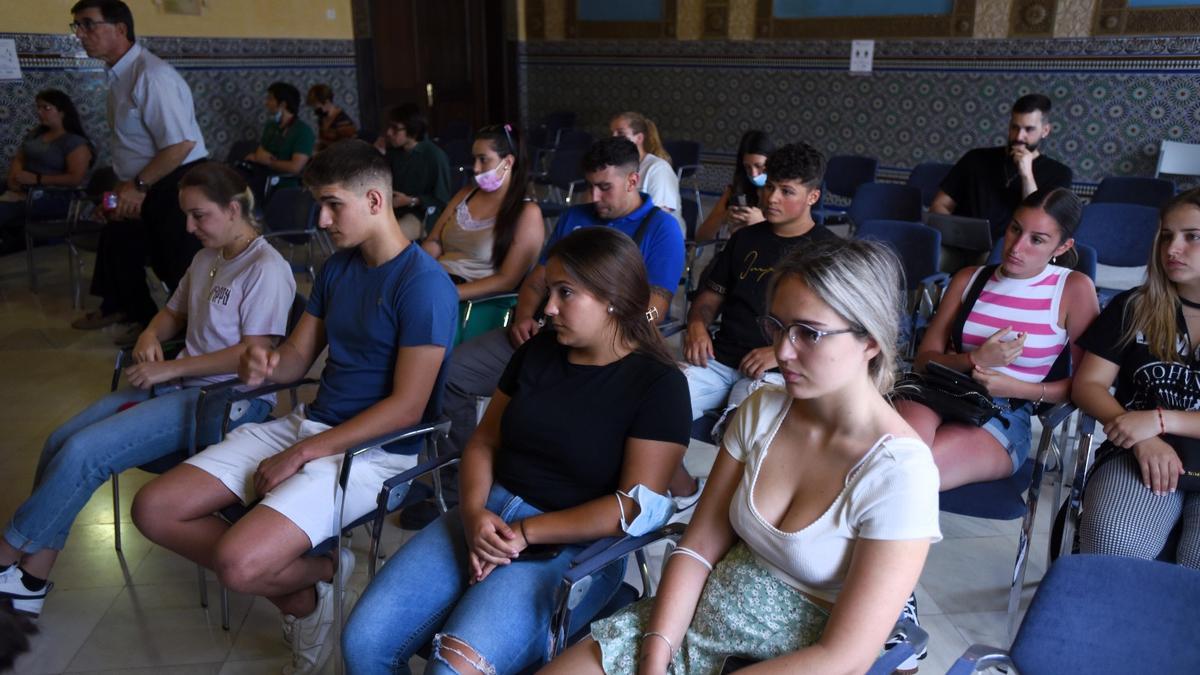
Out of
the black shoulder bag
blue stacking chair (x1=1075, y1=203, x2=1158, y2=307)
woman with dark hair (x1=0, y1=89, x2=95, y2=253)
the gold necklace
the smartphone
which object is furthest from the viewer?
woman with dark hair (x1=0, y1=89, x2=95, y2=253)

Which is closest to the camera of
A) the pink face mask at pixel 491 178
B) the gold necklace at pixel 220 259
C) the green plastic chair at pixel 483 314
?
the gold necklace at pixel 220 259

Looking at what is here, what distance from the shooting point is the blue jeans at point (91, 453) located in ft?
7.20

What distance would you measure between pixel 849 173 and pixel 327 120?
3.93 metres

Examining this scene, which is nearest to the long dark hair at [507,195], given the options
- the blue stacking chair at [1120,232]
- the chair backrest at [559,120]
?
the blue stacking chair at [1120,232]

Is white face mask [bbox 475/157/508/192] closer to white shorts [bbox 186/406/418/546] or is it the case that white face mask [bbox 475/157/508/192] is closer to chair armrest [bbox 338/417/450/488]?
white shorts [bbox 186/406/418/546]

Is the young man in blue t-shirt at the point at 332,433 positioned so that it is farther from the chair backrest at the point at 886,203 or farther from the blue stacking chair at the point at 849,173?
the blue stacking chair at the point at 849,173

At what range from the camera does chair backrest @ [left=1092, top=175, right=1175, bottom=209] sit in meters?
4.28

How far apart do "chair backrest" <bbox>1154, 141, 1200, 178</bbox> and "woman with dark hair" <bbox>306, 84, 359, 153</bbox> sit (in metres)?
5.47

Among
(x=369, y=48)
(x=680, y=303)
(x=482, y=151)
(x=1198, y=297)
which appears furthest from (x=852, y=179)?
(x=369, y=48)

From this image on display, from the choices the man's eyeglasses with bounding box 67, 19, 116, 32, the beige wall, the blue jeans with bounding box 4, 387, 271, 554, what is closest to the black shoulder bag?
the blue jeans with bounding box 4, 387, 271, 554

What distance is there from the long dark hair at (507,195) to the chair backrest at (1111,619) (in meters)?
2.30

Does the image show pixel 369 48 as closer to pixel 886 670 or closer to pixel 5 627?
pixel 5 627

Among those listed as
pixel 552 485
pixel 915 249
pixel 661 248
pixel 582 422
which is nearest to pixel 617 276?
pixel 582 422

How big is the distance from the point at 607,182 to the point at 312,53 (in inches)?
228
